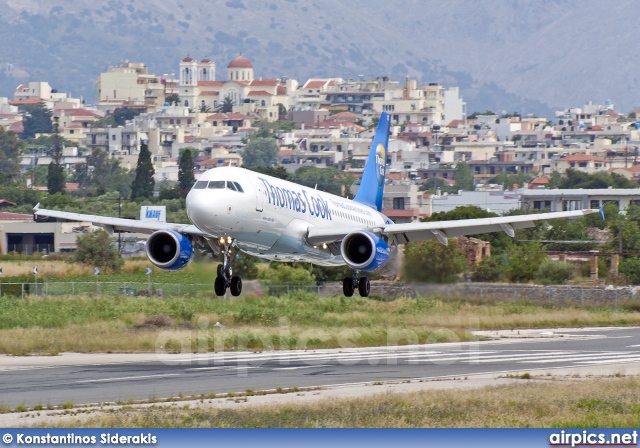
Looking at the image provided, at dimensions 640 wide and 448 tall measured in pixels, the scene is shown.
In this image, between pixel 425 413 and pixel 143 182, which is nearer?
pixel 425 413

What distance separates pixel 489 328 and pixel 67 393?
3595cm

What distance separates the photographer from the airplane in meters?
47.3

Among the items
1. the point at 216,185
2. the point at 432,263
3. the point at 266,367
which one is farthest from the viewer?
the point at 432,263

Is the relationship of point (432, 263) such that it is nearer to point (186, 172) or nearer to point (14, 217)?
point (14, 217)

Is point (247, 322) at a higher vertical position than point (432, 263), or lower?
lower

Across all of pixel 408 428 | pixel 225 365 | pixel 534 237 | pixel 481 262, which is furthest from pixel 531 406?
pixel 534 237

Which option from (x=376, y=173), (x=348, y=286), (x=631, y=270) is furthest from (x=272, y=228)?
(x=631, y=270)

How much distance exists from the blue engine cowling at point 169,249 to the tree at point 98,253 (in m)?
45.8

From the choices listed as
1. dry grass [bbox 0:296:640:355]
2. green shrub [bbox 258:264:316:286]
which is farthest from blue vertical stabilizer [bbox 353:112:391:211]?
green shrub [bbox 258:264:316:286]

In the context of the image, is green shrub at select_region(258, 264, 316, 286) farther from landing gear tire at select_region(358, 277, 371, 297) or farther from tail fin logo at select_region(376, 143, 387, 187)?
landing gear tire at select_region(358, 277, 371, 297)

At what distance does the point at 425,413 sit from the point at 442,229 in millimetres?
18277

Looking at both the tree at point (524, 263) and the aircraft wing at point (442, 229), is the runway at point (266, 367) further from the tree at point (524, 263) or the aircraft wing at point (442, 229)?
the tree at point (524, 263)

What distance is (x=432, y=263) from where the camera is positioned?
7156 cm

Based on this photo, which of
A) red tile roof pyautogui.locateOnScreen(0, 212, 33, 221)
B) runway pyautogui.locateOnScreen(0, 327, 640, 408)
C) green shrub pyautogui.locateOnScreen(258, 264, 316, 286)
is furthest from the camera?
red tile roof pyautogui.locateOnScreen(0, 212, 33, 221)
